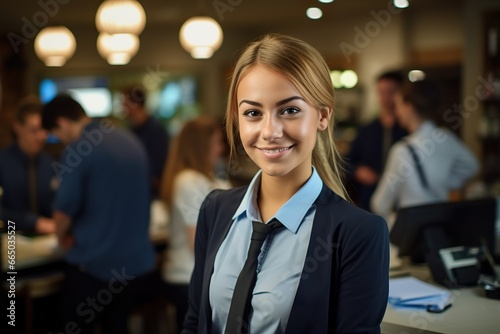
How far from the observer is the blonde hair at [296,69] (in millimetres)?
1353

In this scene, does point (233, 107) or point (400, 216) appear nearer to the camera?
point (233, 107)

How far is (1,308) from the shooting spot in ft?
10.4

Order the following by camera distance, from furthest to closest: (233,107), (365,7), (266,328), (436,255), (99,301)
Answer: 1. (365,7)
2. (99,301)
3. (436,255)
4. (233,107)
5. (266,328)

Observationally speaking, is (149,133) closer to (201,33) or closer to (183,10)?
(201,33)

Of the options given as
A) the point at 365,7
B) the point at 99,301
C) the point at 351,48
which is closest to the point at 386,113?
the point at 99,301

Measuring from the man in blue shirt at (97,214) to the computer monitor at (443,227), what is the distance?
1450mm

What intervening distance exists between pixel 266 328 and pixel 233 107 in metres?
0.57

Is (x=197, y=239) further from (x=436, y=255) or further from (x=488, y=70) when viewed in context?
(x=488, y=70)

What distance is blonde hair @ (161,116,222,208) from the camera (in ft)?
10.3

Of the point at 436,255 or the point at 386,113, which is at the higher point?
the point at 386,113

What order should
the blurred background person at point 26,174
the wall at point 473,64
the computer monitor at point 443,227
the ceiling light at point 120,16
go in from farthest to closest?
the wall at point 473,64
the ceiling light at point 120,16
the blurred background person at point 26,174
the computer monitor at point 443,227

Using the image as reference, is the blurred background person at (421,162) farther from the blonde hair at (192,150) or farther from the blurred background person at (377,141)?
the blonde hair at (192,150)

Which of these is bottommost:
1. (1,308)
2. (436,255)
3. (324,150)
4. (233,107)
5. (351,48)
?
(1,308)

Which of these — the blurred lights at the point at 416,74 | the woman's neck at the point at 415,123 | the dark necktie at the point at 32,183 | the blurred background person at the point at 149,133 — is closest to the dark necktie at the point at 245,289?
the woman's neck at the point at 415,123
